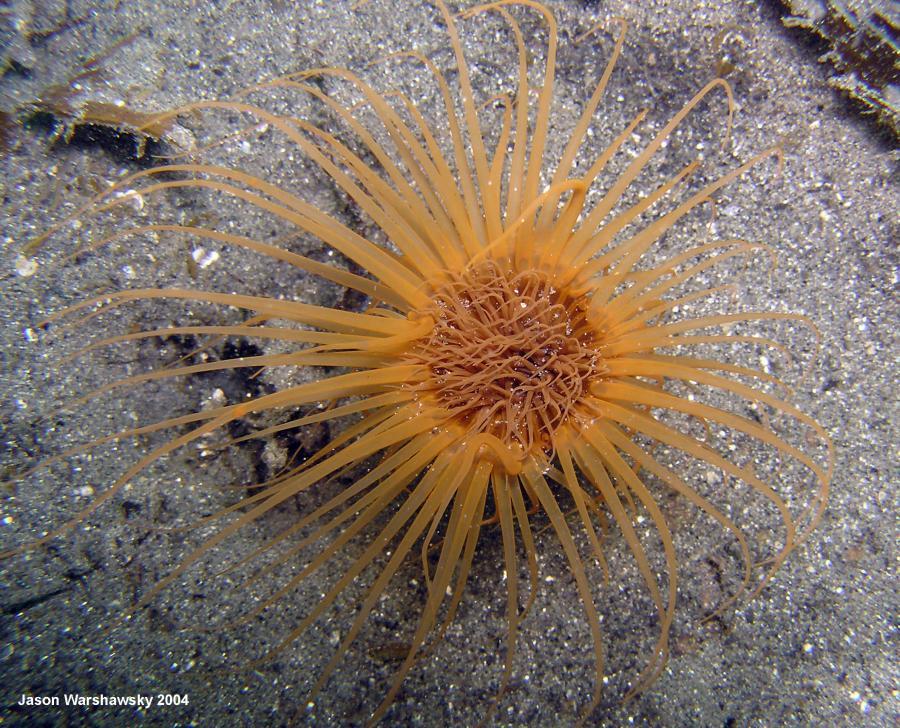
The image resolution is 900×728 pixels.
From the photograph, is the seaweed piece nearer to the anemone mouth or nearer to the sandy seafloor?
the sandy seafloor

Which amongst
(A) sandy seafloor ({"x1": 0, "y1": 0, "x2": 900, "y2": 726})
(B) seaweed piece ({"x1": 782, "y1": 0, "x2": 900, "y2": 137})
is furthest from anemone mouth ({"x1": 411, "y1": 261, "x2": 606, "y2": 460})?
(B) seaweed piece ({"x1": 782, "y1": 0, "x2": 900, "y2": 137})

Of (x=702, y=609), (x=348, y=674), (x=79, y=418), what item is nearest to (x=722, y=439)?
(x=702, y=609)

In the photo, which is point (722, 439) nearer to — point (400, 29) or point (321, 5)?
point (400, 29)

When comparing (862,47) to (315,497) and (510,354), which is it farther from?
(315,497)

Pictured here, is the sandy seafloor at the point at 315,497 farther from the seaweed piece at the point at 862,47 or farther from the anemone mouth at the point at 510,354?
the anemone mouth at the point at 510,354

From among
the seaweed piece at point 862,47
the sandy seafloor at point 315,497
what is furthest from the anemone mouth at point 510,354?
the seaweed piece at point 862,47

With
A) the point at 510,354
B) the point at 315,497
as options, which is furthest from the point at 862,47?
the point at 315,497
